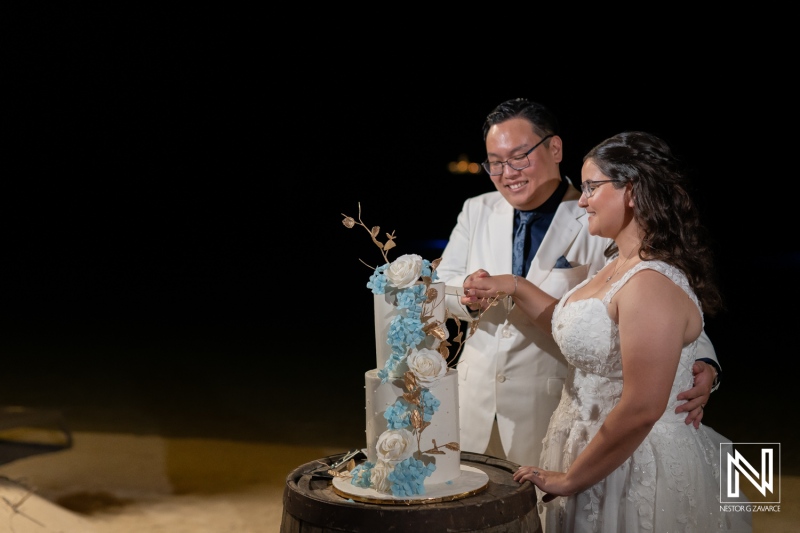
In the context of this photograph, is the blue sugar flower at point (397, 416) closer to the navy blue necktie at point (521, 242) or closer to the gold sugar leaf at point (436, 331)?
the gold sugar leaf at point (436, 331)

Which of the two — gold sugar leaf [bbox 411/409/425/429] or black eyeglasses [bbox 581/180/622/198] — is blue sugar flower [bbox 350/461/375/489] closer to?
gold sugar leaf [bbox 411/409/425/429]

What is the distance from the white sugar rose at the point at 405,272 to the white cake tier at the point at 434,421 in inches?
8.7

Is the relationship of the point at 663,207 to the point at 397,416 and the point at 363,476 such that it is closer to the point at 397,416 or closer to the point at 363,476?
the point at 397,416

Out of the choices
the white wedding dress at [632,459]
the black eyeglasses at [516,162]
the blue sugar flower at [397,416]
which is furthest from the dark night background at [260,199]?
the blue sugar flower at [397,416]

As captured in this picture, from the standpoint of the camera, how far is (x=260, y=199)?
1720 cm

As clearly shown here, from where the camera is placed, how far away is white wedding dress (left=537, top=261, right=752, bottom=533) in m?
2.13

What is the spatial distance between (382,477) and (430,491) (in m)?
0.12

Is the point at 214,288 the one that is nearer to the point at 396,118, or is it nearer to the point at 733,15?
the point at 396,118

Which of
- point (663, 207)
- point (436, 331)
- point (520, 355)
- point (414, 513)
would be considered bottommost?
point (414, 513)

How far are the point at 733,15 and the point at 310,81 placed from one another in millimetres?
6931

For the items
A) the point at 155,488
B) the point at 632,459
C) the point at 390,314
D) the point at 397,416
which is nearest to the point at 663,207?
the point at 632,459

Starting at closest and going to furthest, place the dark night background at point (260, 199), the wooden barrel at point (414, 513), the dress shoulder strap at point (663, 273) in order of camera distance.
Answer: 1. the wooden barrel at point (414, 513)
2. the dress shoulder strap at point (663, 273)
3. the dark night background at point (260, 199)

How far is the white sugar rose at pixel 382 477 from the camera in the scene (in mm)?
1931

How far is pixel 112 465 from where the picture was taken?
5.06 metres
